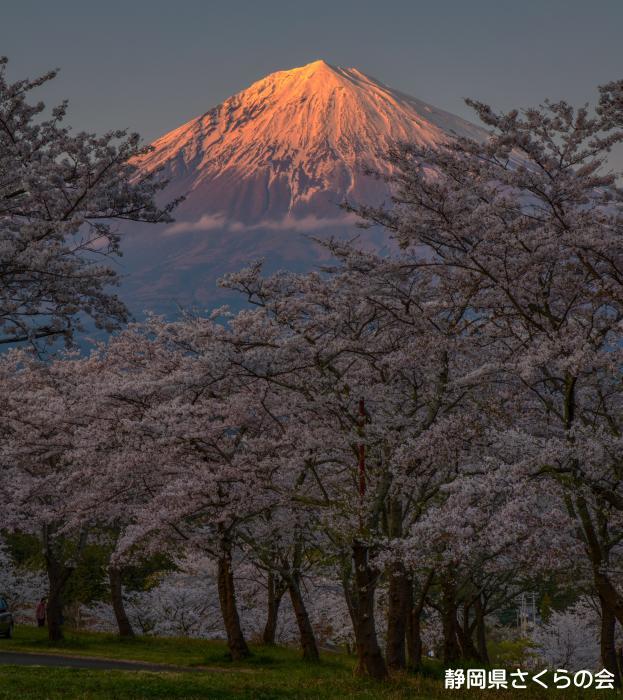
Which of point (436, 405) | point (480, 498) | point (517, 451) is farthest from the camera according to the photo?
point (436, 405)

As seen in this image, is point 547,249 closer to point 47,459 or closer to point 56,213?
point 56,213

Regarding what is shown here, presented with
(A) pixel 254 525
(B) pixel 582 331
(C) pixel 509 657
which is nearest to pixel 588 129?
(B) pixel 582 331

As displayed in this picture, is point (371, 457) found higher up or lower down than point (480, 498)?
higher up

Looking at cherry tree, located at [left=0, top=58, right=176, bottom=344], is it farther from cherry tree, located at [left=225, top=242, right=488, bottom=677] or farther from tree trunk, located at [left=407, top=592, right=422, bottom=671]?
tree trunk, located at [left=407, top=592, right=422, bottom=671]

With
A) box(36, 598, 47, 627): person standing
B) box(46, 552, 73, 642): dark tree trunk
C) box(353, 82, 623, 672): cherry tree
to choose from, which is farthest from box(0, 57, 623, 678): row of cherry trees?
box(36, 598, 47, 627): person standing

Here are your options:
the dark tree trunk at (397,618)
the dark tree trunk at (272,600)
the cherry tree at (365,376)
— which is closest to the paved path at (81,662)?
the dark tree trunk at (272,600)

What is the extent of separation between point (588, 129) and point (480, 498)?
226 inches

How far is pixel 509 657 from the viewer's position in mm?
51031

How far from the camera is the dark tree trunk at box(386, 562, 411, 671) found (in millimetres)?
18422

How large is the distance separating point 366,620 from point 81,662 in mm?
10617

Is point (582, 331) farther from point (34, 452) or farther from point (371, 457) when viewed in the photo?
point (34, 452)

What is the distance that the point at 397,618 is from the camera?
18.6 m

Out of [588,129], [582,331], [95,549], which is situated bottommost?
[95,549]

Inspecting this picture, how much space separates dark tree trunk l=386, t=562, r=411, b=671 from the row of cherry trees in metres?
0.08
